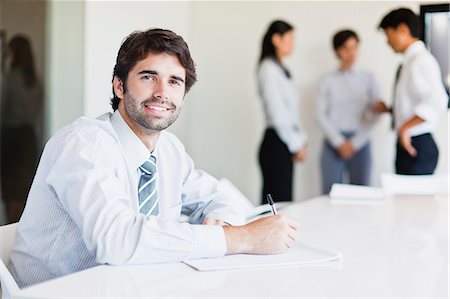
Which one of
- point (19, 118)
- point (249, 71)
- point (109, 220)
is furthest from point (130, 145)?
point (19, 118)

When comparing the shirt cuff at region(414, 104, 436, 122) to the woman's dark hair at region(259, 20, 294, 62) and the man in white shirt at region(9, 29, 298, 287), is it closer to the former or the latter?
the woman's dark hair at region(259, 20, 294, 62)

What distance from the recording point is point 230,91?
5.94 m

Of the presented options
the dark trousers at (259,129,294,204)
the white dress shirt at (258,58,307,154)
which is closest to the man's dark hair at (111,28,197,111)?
the white dress shirt at (258,58,307,154)

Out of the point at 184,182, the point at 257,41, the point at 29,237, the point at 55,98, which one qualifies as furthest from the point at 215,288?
the point at 257,41

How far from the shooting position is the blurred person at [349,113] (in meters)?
5.44

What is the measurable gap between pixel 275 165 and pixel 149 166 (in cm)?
310

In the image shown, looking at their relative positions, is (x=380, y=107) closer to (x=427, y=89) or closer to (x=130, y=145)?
(x=427, y=89)

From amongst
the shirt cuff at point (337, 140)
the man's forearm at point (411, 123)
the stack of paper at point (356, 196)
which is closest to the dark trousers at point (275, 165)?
the shirt cuff at point (337, 140)

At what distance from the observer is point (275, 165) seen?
4.91 metres

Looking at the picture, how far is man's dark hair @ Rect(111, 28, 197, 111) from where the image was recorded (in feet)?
5.77

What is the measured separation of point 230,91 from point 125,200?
4.38 meters

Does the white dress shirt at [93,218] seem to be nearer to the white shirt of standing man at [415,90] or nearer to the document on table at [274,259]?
the document on table at [274,259]

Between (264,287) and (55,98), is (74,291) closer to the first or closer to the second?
(264,287)

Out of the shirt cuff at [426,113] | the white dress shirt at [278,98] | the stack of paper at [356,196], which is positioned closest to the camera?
the stack of paper at [356,196]
